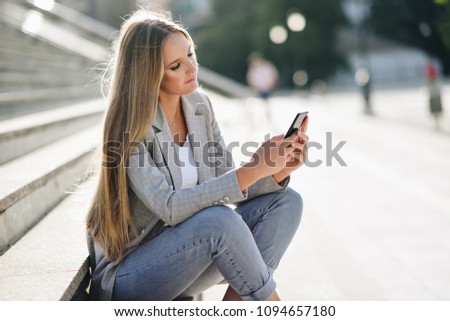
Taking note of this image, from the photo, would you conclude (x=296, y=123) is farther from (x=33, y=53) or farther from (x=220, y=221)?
(x=33, y=53)

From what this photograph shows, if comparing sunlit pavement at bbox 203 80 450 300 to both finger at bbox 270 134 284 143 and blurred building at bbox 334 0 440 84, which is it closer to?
finger at bbox 270 134 284 143

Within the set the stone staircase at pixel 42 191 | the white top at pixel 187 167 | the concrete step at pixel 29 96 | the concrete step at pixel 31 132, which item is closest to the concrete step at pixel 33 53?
the stone staircase at pixel 42 191

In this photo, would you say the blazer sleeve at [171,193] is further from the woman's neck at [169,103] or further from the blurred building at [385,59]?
the blurred building at [385,59]

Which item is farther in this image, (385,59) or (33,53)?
(385,59)

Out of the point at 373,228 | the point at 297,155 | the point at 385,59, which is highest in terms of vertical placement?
the point at 297,155

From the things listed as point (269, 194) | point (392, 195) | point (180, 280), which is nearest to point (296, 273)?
point (269, 194)

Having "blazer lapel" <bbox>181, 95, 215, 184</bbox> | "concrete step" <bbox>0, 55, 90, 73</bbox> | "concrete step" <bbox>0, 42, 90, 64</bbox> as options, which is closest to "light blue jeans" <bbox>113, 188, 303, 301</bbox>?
"blazer lapel" <bbox>181, 95, 215, 184</bbox>

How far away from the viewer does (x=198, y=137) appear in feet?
8.75

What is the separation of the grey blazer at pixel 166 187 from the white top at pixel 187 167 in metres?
0.03

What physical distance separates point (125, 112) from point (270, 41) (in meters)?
43.3

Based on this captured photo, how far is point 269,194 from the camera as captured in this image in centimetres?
264

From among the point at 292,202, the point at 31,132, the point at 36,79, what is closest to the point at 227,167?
the point at 292,202

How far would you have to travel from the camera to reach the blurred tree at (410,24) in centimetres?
4872

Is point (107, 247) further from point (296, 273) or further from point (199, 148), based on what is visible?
point (296, 273)
